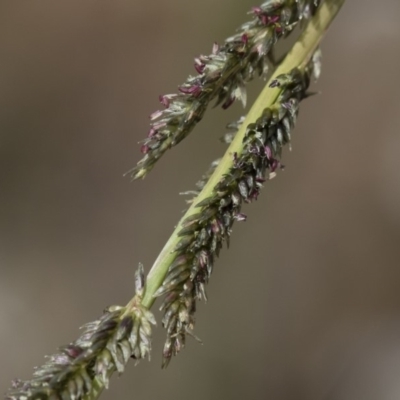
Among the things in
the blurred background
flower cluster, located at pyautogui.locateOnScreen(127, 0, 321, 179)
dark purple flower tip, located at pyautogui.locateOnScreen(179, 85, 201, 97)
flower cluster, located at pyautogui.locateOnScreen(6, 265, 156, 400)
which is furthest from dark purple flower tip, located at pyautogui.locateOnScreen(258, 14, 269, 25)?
the blurred background

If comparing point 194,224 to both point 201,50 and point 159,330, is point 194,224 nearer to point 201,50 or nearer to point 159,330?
point 159,330

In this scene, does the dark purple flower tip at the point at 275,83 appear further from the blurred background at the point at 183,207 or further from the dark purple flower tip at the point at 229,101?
the blurred background at the point at 183,207

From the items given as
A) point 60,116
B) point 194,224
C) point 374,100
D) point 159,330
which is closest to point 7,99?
point 60,116

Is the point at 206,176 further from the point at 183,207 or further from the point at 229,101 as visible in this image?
the point at 183,207

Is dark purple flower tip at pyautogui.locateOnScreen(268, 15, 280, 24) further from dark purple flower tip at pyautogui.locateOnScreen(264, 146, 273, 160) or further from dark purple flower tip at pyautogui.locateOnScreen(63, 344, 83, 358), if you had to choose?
dark purple flower tip at pyautogui.locateOnScreen(63, 344, 83, 358)

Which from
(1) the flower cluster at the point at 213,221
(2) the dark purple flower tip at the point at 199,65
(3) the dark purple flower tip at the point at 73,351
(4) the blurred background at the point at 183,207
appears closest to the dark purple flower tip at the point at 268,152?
(1) the flower cluster at the point at 213,221

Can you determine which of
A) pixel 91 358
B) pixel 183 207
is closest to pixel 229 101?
pixel 91 358

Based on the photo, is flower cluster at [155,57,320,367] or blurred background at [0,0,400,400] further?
blurred background at [0,0,400,400]
